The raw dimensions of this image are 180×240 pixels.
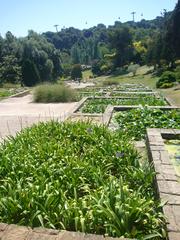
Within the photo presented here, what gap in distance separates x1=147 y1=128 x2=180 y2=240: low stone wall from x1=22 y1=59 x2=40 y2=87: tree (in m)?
37.6

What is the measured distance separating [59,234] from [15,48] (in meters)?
44.6

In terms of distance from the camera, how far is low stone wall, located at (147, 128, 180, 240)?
2.99 meters

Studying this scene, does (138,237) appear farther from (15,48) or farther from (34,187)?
(15,48)

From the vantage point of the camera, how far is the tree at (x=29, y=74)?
4188 centimetres

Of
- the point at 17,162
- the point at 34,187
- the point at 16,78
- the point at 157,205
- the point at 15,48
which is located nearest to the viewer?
the point at 157,205

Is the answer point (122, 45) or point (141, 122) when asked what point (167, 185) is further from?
point (122, 45)

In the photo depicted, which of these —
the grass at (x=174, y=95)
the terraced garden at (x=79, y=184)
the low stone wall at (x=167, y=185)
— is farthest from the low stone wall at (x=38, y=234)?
the grass at (x=174, y=95)

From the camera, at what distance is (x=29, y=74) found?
138ft

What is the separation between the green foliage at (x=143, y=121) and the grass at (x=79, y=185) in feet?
4.89

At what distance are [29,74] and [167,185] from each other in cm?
3972

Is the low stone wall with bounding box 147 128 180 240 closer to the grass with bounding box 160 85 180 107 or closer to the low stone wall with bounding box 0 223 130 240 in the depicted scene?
the low stone wall with bounding box 0 223 130 240

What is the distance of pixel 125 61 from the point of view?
60500 millimetres

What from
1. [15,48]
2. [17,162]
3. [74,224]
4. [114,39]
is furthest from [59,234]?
[114,39]

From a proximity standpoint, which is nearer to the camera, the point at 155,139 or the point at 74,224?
the point at 74,224
